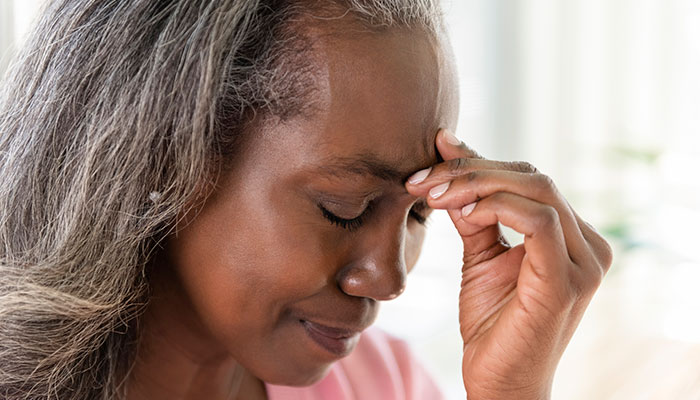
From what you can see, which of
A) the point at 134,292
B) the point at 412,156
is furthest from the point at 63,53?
the point at 412,156

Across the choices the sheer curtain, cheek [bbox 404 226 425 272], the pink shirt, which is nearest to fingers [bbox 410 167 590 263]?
cheek [bbox 404 226 425 272]

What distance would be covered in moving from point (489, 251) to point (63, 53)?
61 centimetres

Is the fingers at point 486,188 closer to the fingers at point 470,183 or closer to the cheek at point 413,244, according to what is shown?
the fingers at point 470,183

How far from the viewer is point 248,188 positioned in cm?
95

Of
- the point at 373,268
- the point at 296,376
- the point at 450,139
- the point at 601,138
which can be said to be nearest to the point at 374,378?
the point at 296,376

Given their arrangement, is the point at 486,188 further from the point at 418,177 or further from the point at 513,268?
the point at 513,268

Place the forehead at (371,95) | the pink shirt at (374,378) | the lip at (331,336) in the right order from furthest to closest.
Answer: the pink shirt at (374,378) < the lip at (331,336) < the forehead at (371,95)

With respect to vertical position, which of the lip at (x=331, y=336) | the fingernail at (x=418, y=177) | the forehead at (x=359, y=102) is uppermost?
the forehead at (x=359, y=102)

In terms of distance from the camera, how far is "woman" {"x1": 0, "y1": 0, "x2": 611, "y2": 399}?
930 millimetres

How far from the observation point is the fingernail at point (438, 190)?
966 mm

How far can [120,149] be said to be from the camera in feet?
3.08

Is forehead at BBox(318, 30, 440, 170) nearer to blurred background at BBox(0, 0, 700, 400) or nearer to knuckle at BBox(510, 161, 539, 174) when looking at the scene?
knuckle at BBox(510, 161, 539, 174)

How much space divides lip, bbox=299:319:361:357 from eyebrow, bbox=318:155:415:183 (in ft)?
0.71

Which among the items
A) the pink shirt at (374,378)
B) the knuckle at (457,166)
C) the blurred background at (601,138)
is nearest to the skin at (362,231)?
the knuckle at (457,166)
